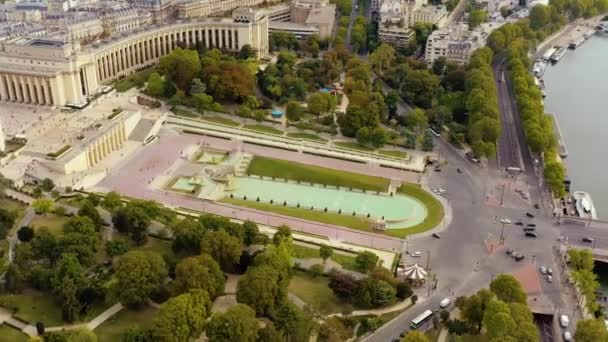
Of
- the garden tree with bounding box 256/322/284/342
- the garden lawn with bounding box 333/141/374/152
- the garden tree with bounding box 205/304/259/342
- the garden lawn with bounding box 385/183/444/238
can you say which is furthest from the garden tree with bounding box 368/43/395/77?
the garden tree with bounding box 205/304/259/342

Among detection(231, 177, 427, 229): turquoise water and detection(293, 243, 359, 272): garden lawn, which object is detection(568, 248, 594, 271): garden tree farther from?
detection(293, 243, 359, 272): garden lawn

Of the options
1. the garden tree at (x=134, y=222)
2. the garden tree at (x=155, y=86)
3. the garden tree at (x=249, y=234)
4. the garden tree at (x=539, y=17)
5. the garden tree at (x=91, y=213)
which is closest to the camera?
the garden tree at (x=249, y=234)

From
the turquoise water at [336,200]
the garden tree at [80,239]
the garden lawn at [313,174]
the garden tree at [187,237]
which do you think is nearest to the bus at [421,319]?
the turquoise water at [336,200]

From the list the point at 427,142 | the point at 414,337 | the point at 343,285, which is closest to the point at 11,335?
the point at 343,285

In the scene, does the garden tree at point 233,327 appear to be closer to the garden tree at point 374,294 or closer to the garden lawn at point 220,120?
the garden tree at point 374,294

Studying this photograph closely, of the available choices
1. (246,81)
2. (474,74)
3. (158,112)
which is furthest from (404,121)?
(158,112)

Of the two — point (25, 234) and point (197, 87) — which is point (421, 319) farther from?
point (197, 87)
